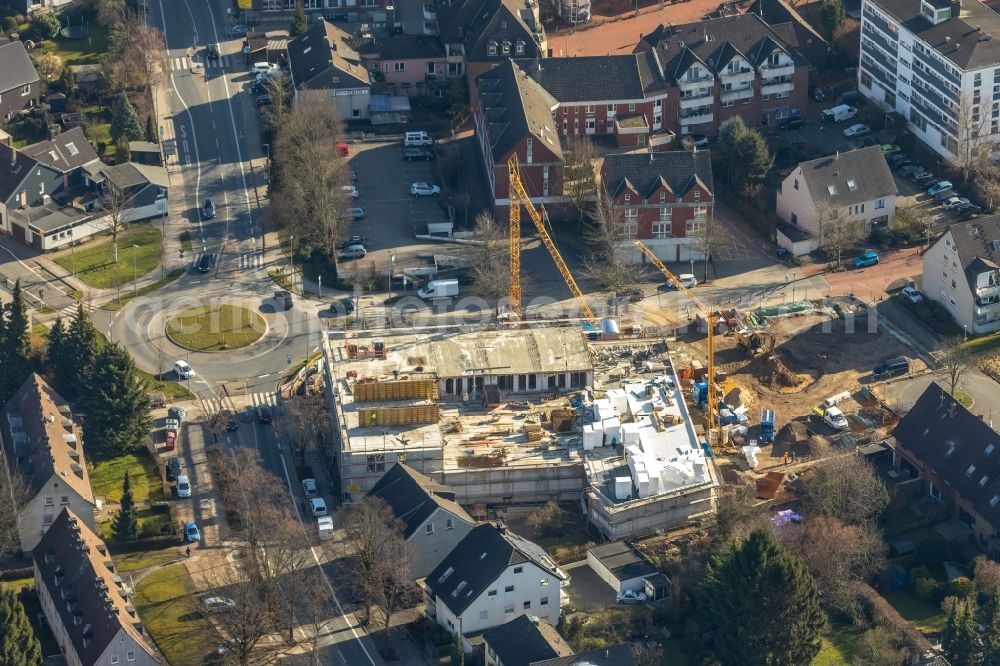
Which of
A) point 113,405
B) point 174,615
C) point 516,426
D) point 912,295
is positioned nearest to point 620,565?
point 516,426

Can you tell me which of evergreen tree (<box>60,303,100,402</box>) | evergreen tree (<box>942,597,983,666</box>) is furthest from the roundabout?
evergreen tree (<box>942,597,983,666</box>)

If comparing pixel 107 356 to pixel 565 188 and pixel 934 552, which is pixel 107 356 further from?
pixel 934 552

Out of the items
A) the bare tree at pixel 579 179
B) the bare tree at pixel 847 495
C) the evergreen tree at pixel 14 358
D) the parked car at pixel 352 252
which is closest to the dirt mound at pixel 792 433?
the bare tree at pixel 847 495

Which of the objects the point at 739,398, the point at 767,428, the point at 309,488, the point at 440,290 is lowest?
the point at 767,428

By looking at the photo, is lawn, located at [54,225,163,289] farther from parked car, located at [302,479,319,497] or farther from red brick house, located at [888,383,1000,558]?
red brick house, located at [888,383,1000,558]

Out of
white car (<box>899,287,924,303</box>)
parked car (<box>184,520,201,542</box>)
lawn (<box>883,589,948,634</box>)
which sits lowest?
lawn (<box>883,589,948,634</box>)

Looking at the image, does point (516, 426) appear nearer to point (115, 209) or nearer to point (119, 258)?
point (119, 258)

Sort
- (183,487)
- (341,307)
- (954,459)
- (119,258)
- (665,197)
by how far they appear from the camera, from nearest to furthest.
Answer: (954,459)
(183,487)
(341,307)
(665,197)
(119,258)
